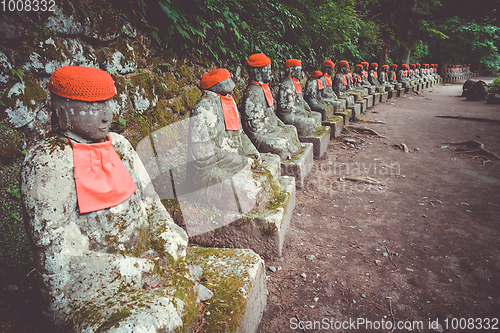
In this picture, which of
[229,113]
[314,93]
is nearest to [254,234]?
[229,113]

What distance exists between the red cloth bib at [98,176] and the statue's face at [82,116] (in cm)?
7

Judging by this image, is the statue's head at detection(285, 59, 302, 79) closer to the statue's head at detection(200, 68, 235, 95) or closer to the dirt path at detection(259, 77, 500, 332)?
the dirt path at detection(259, 77, 500, 332)

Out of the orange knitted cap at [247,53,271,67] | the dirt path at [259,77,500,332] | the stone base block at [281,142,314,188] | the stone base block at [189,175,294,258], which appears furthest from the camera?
the stone base block at [281,142,314,188]

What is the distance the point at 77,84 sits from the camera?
1287mm

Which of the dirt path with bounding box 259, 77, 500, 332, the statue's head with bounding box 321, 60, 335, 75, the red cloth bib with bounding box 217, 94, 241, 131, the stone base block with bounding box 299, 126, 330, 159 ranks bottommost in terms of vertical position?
the dirt path with bounding box 259, 77, 500, 332

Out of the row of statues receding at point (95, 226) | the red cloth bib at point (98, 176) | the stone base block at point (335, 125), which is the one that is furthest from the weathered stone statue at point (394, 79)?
the red cloth bib at point (98, 176)

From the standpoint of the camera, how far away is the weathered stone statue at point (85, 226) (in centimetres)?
127

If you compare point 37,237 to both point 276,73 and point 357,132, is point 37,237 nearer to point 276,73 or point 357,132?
point 276,73

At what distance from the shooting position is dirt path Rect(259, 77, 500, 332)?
2.21 m

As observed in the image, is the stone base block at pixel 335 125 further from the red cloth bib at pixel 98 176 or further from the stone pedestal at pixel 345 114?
the red cloth bib at pixel 98 176

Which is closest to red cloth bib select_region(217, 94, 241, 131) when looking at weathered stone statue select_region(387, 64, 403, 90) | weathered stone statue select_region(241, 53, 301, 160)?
weathered stone statue select_region(241, 53, 301, 160)

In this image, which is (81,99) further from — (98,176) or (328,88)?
(328,88)

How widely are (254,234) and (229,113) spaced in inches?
48.0

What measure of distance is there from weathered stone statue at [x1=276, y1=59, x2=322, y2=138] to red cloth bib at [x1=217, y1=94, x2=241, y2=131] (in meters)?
2.37
